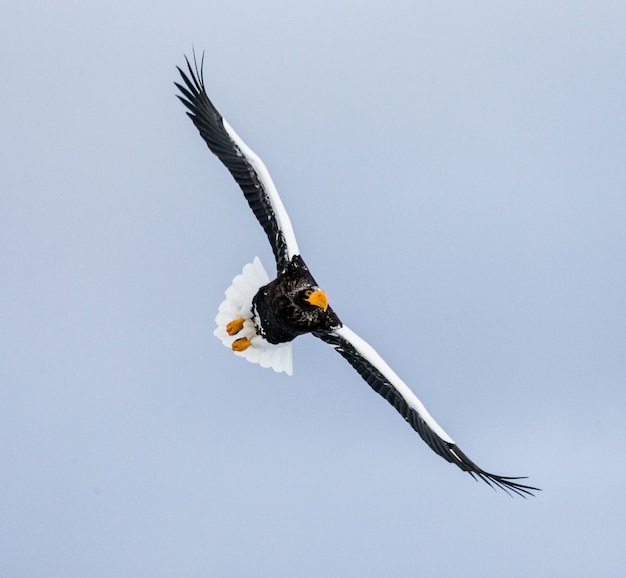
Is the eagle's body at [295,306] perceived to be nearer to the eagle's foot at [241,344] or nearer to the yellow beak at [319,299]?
the yellow beak at [319,299]

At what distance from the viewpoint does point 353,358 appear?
41.0 ft

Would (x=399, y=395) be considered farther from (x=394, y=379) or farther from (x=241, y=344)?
(x=241, y=344)

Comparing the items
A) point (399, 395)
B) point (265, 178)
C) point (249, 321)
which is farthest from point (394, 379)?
point (265, 178)

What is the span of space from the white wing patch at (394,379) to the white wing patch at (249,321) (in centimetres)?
128

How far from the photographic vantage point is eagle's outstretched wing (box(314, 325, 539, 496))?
12.0m

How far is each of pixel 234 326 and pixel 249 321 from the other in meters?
0.19

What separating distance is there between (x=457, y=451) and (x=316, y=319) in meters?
1.96

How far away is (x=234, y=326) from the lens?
1297cm

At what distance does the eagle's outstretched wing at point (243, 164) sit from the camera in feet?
39.7

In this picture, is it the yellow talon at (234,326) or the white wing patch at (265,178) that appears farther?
the yellow talon at (234,326)

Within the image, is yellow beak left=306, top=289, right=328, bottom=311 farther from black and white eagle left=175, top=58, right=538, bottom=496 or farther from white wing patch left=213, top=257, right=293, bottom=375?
white wing patch left=213, top=257, right=293, bottom=375

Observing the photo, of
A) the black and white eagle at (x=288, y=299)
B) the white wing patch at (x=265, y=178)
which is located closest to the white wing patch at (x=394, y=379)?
the black and white eagle at (x=288, y=299)

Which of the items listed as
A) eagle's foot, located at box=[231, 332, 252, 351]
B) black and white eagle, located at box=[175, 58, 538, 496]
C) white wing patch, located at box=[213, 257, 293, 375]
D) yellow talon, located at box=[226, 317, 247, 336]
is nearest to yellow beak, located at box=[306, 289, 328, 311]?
black and white eagle, located at box=[175, 58, 538, 496]

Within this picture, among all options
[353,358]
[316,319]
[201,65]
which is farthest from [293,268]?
[201,65]
